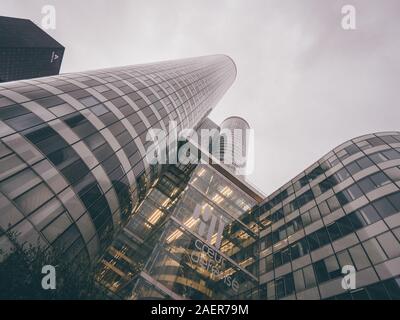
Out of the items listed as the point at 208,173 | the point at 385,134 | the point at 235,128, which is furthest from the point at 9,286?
the point at 235,128

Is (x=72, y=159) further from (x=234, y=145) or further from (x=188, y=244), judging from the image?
(x=234, y=145)

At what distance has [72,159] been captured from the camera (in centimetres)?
2022

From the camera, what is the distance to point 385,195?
73.8 feet

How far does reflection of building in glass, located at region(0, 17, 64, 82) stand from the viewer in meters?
90.2

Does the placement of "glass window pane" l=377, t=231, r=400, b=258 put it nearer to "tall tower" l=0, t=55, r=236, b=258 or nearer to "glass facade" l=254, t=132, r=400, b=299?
"glass facade" l=254, t=132, r=400, b=299

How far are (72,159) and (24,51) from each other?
101264mm

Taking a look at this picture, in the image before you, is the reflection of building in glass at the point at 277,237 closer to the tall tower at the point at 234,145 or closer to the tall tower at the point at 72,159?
the tall tower at the point at 72,159

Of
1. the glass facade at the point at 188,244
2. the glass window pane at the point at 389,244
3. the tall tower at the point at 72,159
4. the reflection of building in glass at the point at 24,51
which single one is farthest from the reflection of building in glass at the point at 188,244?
the reflection of building in glass at the point at 24,51

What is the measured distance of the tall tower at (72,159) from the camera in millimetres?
16219

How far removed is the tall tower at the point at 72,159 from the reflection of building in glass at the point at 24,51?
279ft

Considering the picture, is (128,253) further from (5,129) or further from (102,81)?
(102,81)

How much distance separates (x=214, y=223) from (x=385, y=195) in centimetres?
1758

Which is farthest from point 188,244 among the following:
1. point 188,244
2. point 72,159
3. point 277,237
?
point 72,159

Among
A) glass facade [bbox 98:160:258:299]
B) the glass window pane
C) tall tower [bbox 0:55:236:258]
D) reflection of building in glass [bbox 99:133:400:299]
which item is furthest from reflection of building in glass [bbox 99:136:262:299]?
the glass window pane
